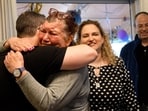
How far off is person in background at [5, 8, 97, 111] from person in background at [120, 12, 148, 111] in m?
1.50

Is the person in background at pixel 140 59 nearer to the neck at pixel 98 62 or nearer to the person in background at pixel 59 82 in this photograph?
the neck at pixel 98 62

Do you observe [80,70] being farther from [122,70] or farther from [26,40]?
[122,70]

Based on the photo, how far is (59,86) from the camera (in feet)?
3.85

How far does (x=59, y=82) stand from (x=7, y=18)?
1979 millimetres

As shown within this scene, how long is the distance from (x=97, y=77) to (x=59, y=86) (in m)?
0.89

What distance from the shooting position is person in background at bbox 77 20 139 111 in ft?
6.49

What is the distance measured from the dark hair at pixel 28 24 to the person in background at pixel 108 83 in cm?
80

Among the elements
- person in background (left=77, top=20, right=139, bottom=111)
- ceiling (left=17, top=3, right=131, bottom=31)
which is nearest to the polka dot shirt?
person in background (left=77, top=20, right=139, bottom=111)

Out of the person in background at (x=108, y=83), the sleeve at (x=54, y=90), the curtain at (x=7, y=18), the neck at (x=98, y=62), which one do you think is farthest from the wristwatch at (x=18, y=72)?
the curtain at (x=7, y=18)

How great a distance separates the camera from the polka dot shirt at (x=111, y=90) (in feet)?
6.48

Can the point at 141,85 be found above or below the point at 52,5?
below

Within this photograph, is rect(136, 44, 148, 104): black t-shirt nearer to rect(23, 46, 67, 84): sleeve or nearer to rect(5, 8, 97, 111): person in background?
rect(5, 8, 97, 111): person in background

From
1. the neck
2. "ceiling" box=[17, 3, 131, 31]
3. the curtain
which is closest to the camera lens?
the neck

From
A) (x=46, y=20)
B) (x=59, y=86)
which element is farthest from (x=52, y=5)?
(x=59, y=86)
